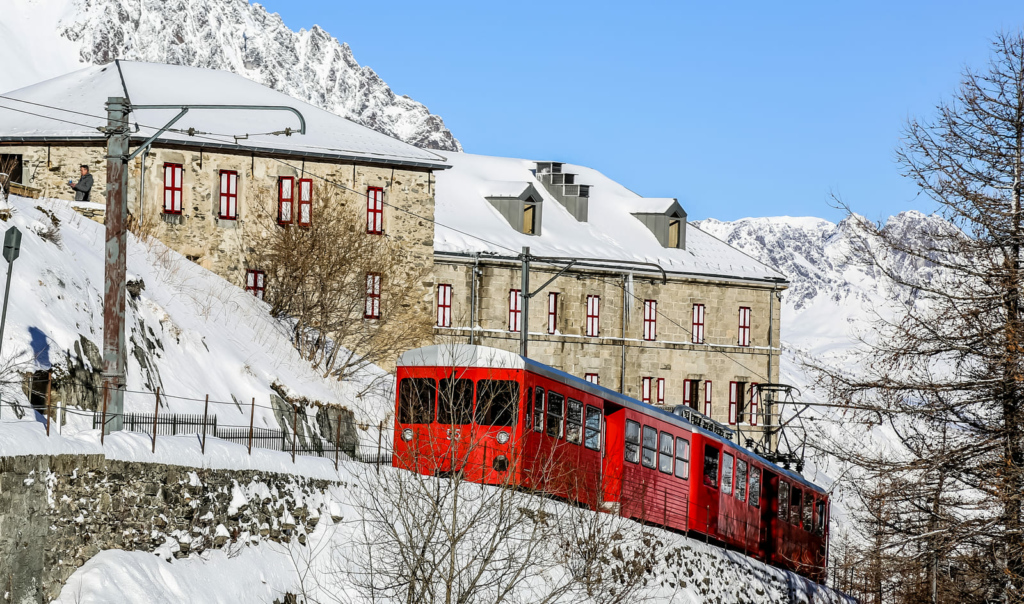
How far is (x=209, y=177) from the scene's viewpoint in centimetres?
4028

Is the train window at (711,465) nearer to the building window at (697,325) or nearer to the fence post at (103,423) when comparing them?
the fence post at (103,423)

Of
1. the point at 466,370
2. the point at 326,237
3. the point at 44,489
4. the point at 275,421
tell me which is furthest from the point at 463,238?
the point at 44,489

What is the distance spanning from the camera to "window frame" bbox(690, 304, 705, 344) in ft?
175

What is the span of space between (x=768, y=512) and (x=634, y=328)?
19470 millimetres

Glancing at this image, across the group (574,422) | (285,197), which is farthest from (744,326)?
(574,422)

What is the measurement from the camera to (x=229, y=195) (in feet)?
133

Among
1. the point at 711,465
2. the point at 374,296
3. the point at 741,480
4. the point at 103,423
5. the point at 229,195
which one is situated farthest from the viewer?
the point at 374,296

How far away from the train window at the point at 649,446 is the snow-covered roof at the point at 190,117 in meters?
17.3

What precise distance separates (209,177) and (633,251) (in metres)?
19.2

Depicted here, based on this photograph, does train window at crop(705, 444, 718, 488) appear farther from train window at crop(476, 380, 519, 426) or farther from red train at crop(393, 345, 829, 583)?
train window at crop(476, 380, 519, 426)

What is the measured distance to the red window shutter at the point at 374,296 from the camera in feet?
137

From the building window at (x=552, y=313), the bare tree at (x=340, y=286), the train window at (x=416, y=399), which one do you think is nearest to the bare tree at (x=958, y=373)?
the train window at (x=416, y=399)

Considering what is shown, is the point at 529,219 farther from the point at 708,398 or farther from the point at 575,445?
the point at 575,445

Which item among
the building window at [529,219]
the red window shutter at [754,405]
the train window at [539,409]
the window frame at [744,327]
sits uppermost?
the building window at [529,219]
